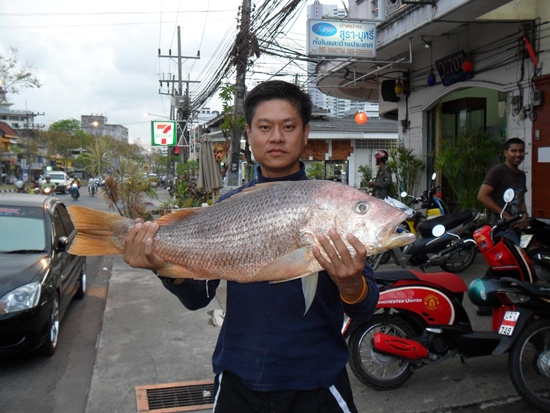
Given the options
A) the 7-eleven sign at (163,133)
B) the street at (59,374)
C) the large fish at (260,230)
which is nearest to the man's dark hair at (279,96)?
the large fish at (260,230)

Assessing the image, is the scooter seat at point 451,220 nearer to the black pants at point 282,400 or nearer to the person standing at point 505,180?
the person standing at point 505,180

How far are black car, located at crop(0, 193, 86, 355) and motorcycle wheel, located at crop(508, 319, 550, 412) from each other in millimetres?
3431

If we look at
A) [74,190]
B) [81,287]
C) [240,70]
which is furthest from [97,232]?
[74,190]

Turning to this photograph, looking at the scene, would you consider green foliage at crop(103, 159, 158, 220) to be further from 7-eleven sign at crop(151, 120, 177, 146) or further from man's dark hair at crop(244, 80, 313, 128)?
man's dark hair at crop(244, 80, 313, 128)

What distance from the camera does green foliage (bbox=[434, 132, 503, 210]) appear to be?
841 centimetres

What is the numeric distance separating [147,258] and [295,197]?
55 cm

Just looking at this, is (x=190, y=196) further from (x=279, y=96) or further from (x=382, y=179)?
(x=279, y=96)

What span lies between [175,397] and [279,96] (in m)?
2.91

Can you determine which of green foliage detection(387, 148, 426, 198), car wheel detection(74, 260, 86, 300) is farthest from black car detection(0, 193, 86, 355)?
green foliage detection(387, 148, 426, 198)

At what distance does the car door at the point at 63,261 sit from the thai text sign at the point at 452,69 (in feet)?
23.9

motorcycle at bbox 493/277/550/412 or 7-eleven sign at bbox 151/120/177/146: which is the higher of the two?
7-eleven sign at bbox 151/120/177/146

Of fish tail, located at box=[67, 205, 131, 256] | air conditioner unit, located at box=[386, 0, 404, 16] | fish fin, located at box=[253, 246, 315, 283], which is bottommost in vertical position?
fish fin, located at box=[253, 246, 315, 283]

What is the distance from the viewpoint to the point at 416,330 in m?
3.67

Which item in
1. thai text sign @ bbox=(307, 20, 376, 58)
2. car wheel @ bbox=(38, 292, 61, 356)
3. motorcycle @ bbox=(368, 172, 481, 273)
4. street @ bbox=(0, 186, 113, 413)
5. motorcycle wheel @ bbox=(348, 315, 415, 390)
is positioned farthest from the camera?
thai text sign @ bbox=(307, 20, 376, 58)
